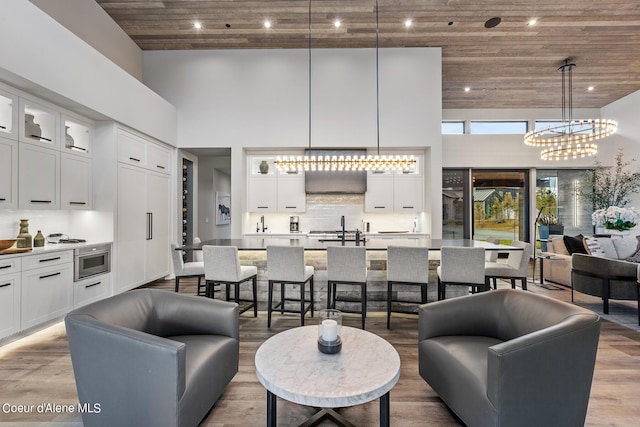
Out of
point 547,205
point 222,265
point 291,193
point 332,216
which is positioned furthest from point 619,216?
point 222,265

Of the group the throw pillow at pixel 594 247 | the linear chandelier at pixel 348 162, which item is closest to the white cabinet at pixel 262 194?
the linear chandelier at pixel 348 162

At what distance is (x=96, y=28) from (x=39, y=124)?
2.15m

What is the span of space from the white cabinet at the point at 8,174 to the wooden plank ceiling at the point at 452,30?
294 cm

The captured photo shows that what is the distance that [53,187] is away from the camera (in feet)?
11.8

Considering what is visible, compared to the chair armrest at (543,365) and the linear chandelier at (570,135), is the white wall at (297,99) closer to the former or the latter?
the linear chandelier at (570,135)

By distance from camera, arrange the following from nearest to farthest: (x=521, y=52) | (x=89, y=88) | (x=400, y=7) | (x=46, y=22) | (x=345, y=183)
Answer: (x=46, y=22) < (x=89, y=88) < (x=400, y=7) < (x=521, y=52) < (x=345, y=183)

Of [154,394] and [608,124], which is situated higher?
[608,124]

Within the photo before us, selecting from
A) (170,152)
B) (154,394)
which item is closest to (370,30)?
(170,152)

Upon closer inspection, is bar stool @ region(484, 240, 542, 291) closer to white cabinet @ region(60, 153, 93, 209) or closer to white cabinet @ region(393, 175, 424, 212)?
white cabinet @ region(393, 175, 424, 212)

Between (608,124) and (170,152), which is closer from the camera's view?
(608,124)

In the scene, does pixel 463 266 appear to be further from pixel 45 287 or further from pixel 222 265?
pixel 45 287

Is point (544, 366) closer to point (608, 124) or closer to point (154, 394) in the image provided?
point (154, 394)

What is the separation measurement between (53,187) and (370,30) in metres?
5.28

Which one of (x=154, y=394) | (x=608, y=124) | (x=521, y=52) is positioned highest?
(x=521, y=52)
